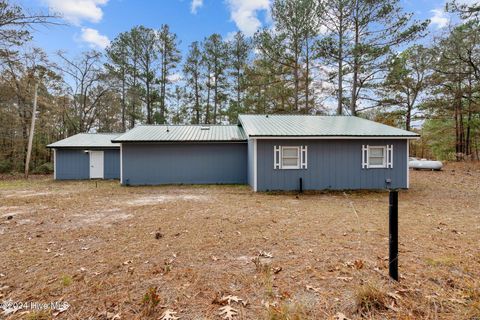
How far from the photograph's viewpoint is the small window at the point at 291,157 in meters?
9.48

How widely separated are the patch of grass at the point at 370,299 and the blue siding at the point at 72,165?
16.0m

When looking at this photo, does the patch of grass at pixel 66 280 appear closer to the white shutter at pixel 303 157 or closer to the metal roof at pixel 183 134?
the white shutter at pixel 303 157

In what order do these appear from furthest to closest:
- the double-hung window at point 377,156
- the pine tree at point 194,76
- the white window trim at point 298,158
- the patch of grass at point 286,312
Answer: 1. the pine tree at point 194,76
2. the double-hung window at point 377,156
3. the white window trim at point 298,158
4. the patch of grass at point 286,312

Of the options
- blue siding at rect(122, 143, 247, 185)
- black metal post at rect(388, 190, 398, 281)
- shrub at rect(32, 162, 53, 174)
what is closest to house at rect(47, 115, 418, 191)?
blue siding at rect(122, 143, 247, 185)

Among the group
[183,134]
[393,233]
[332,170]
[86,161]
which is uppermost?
[183,134]

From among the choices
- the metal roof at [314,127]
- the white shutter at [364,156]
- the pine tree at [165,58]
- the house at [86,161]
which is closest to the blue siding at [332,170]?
the white shutter at [364,156]

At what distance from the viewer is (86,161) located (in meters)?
14.2

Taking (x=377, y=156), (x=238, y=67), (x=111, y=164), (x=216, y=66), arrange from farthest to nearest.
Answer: (x=216, y=66) → (x=238, y=67) → (x=111, y=164) → (x=377, y=156)

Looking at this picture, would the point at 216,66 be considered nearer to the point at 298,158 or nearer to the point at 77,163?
the point at 77,163

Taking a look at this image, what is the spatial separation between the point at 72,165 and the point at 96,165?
1.46 meters

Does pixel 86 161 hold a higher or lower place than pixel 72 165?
higher

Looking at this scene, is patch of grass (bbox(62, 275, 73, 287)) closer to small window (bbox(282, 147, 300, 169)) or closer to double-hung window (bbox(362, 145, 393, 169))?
small window (bbox(282, 147, 300, 169))

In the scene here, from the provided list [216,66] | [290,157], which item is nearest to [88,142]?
[216,66]

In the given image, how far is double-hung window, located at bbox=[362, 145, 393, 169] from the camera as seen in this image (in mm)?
9586
